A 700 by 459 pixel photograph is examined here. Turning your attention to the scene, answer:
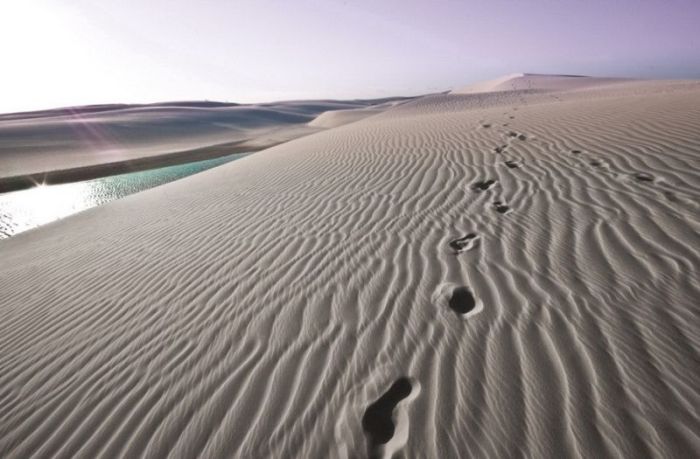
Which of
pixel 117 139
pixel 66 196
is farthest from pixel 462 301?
pixel 117 139

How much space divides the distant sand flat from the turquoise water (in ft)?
22.1

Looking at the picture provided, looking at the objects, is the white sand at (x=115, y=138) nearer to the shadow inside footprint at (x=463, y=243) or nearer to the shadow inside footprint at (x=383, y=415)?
the shadow inside footprint at (x=463, y=243)

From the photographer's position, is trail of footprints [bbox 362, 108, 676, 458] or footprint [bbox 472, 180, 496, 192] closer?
trail of footprints [bbox 362, 108, 676, 458]

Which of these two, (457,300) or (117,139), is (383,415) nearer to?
(457,300)

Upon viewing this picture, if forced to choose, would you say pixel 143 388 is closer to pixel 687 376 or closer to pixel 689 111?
pixel 687 376

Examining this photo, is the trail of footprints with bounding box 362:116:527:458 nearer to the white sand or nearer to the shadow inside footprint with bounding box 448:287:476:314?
the shadow inside footprint with bounding box 448:287:476:314

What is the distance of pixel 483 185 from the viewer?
507 centimetres

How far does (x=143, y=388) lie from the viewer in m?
2.36

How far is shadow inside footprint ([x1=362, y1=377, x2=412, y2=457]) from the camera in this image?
5.77 ft

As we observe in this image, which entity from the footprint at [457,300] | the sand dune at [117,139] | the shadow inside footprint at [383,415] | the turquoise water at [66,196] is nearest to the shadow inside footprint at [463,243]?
the footprint at [457,300]

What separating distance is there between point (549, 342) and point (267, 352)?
1.92m

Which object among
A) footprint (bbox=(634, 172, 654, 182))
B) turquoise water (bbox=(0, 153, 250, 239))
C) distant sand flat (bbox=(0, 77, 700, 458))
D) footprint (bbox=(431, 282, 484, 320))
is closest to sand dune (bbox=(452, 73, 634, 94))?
turquoise water (bbox=(0, 153, 250, 239))

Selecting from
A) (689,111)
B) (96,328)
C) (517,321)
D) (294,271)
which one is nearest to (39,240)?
(96,328)

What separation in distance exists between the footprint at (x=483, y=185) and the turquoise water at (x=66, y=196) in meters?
11.9
